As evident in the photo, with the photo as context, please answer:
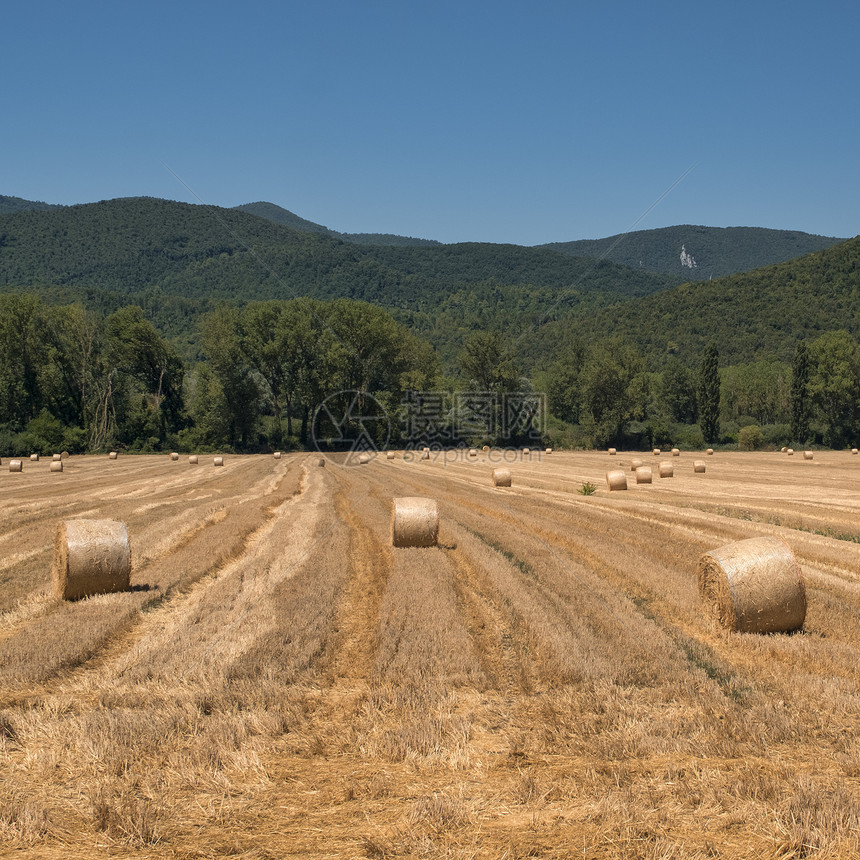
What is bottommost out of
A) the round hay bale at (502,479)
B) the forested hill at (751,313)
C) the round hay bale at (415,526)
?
the round hay bale at (502,479)

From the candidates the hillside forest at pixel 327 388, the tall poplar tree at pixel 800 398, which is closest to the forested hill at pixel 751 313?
the hillside forest at pixel 327 388

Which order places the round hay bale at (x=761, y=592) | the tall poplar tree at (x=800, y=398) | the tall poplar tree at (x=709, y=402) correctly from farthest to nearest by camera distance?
the tall poplar tree at (x=709, y=402) → the tall poplar tree at (x=800, y=398) → the round hay bale at (x=761, y=592)

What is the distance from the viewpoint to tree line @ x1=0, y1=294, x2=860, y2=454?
205ft

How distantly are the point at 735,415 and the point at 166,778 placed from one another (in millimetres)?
101467

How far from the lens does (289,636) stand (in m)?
7.93

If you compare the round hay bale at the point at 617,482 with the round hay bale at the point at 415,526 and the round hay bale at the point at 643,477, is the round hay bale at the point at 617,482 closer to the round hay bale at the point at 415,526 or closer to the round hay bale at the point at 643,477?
the round hay bale at the point at 643,477

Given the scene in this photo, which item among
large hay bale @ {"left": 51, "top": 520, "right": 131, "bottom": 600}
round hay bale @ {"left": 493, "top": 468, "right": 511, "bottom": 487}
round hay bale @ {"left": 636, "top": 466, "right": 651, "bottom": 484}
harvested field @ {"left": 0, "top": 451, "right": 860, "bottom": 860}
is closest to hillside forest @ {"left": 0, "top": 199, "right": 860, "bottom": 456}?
round hay bale @ {"left": 493, "top": 468, "right": 511, "bottom": 487}

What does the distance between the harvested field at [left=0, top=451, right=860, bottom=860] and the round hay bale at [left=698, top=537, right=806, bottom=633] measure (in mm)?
253

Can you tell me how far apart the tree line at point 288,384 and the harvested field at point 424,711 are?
51.5 m

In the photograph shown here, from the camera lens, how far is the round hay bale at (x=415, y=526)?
13.7 m

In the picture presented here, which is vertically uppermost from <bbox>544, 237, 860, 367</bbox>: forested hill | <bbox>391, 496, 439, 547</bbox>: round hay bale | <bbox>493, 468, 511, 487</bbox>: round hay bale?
<bbox>544, 237, 860, 367</bbox>: forested hill

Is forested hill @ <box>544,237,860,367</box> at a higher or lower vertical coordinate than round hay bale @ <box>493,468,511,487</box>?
higher

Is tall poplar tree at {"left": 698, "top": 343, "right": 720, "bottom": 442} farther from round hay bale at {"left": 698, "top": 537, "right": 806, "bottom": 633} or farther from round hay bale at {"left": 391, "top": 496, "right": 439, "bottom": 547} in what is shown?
round hay bale at {"left": 698, "top": 537, "right": 806, "bottom": 633}

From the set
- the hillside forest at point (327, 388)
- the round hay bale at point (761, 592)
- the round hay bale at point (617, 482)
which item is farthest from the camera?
the hillside forest at point (327, 388)
